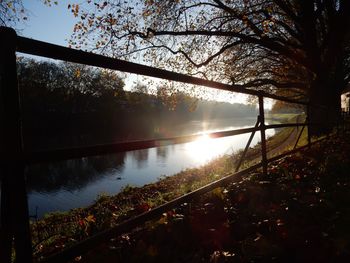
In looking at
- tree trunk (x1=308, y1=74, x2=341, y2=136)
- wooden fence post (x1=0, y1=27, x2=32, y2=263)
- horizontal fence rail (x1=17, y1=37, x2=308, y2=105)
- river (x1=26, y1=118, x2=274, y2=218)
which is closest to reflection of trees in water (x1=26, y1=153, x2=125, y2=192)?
river (x1=26, y1=118, x2=274, y2=218)

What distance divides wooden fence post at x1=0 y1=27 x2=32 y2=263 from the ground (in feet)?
3.69

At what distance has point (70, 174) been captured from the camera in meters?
23.8

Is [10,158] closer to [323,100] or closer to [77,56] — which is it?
[77,56]

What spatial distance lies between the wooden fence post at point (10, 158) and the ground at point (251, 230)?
3.69ft

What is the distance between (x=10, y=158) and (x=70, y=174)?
2395 cm

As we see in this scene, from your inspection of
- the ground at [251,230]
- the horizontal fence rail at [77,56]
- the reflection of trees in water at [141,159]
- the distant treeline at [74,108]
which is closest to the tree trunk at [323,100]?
the ground at [251,230]

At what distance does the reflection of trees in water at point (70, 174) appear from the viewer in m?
20.0

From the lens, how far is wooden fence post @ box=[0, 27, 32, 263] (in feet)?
4.47

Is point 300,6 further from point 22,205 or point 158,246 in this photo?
point 22,205

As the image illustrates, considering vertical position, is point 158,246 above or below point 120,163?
above

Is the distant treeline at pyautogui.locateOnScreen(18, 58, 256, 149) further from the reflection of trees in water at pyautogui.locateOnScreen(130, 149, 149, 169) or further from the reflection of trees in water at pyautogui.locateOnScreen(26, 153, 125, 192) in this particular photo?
the reflection of trees in water at pyautogui.locateOnScreen(26, 153, 125, 192)

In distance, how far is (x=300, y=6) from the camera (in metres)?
11.6

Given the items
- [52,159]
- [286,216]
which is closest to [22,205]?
[52,159]

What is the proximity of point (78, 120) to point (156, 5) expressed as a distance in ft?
166
